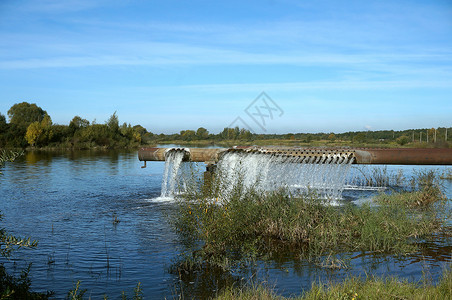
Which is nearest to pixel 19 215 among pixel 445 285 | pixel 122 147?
pixel 445 285

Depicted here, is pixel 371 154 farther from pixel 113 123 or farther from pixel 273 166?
pixel 113 123

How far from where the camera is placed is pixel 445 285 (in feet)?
18.9

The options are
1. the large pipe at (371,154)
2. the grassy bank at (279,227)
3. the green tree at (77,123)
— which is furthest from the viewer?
the green tree at (77,123)

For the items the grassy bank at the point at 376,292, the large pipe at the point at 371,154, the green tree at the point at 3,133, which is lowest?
the grassy bank at the point at 376,292

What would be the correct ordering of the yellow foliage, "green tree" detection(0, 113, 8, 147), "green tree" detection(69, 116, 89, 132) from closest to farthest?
"green tree" detection(0, 113, 8, 147)
the yellow foliage
"green tree" detection(69, 116, 89, 132)

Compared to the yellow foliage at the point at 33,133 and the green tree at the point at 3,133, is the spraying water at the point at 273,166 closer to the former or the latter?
the green tree at the point at 3,133

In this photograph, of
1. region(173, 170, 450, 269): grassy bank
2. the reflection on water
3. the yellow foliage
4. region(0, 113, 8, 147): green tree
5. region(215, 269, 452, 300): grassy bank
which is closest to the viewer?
region(215, 269, 452, 300): grassy bank

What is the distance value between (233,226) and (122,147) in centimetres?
6298

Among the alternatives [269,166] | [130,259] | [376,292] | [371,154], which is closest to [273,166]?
[269,166]

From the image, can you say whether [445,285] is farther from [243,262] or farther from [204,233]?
[204,233]

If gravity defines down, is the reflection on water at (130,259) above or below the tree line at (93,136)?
below

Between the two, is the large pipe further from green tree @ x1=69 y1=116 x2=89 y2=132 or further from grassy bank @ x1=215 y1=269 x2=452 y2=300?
green tree @ x1=69 y1=116 x2=89 y2=132

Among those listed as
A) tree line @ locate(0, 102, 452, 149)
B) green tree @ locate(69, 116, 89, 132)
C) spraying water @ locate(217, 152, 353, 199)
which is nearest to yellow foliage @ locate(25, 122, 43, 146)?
tree line @ locate(0, 102, 452, 149)

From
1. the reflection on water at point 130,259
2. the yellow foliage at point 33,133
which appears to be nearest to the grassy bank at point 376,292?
the reflection on water at point 130,259
